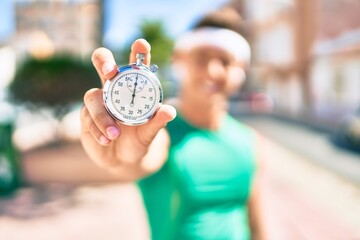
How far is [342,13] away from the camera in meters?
17.4

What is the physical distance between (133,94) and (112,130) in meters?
0.17

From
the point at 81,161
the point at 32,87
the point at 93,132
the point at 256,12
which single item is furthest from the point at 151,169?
the point at 256,12

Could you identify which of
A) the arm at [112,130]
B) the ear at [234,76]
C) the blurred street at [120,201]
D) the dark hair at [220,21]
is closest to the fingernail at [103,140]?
the arm at [112,130]

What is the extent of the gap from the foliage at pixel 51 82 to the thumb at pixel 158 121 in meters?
9.30

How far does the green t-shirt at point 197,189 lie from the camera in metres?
2.05

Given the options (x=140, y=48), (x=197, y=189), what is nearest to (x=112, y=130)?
(x=140, y=48)

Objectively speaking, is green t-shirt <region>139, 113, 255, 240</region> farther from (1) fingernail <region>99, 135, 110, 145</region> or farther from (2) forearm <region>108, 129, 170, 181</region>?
(1) fingernail <region>99, 135, 110, 145</region>

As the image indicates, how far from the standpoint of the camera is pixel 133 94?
58.1 inches

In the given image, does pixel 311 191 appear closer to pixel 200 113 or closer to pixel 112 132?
pixel 200 113

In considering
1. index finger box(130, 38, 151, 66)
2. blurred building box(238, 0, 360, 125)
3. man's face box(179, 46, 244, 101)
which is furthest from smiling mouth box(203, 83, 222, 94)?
blurred building box(238, 0, 360, 125)

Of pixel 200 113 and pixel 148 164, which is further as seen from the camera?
pixel 200 113

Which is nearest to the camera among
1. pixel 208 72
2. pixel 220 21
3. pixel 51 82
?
pixel 208 72

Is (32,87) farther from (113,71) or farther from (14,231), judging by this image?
(113,71)

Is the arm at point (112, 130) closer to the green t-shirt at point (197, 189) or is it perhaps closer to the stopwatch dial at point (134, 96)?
the stopwatch dial at point (134, 96)
